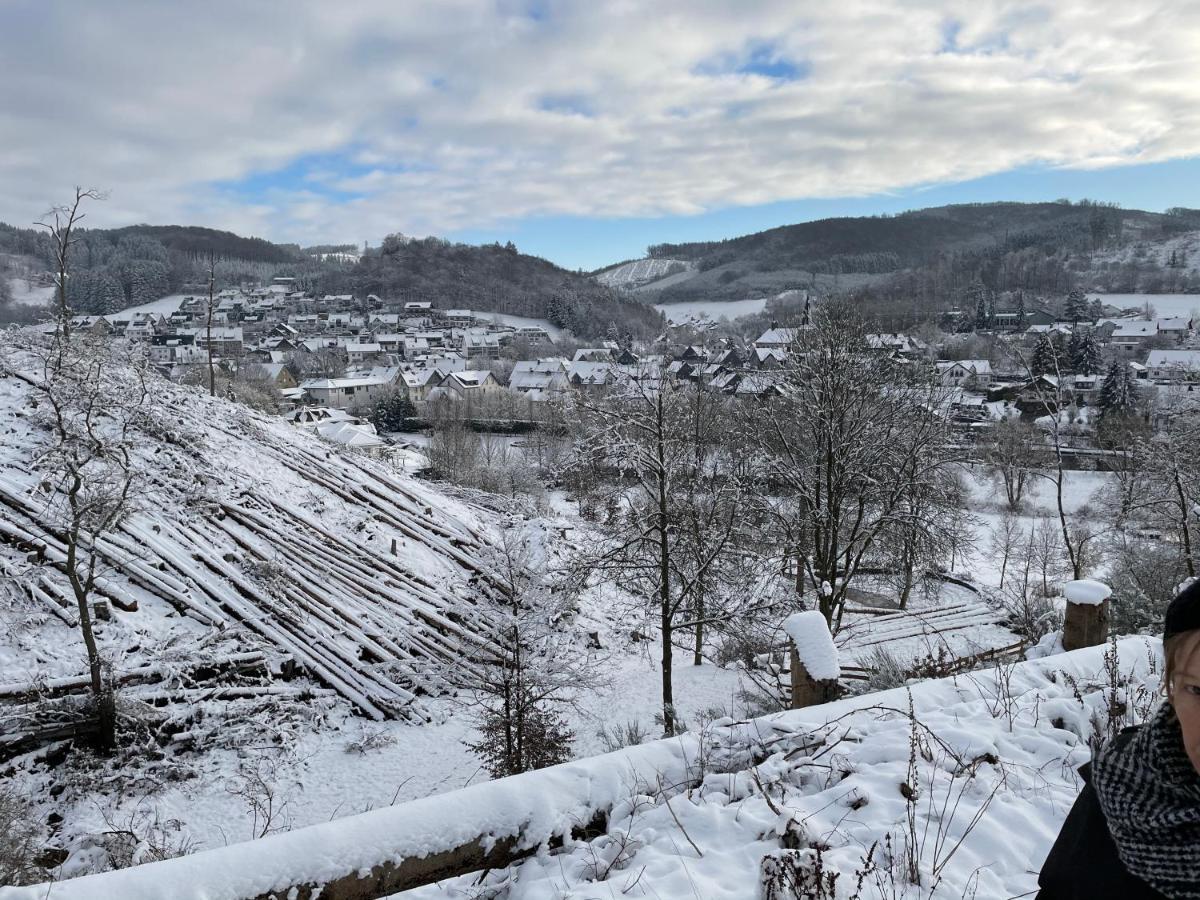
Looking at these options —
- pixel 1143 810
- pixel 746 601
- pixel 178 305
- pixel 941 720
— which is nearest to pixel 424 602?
pixel 746 601

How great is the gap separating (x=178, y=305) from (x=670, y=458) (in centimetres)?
12731

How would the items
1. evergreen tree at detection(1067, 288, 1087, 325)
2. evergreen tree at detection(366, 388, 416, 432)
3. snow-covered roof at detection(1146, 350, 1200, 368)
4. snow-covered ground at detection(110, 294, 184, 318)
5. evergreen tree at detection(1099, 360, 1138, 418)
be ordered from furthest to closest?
snow-covered ground at detection(110, 294, 184, 318), evergreen tree at detection(1067, 288, 1087, 325), snow-covered roof at detection(1146, 350, 1200, 368), evergreen tree at detection(366, 388, 416, 432), evergreen tree at detection(1099, 360, 1138, 418)

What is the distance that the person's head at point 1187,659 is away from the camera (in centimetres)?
121

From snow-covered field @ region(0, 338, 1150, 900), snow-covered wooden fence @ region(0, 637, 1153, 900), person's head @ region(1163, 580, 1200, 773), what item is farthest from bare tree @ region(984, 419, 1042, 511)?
person's head @ region(1163, 580, 1200, 773)

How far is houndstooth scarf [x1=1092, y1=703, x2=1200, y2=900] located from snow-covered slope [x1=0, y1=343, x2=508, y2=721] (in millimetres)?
11319

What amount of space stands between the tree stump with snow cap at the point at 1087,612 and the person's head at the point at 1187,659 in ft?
16.5

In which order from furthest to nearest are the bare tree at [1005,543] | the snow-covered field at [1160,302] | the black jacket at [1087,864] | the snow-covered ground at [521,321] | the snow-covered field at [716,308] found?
the snow-covered field at [716,308] → the snow-covered ground at [521,321] → the snow-covered field at [1160,302] → the bare tree at [1005,543] → the black jacket at [1087,864]

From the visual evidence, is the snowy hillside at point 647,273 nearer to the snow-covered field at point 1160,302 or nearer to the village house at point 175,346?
the snow-covered field at point 1160,302

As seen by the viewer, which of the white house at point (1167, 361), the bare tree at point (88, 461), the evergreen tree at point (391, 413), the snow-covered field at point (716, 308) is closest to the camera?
the bare tree at point (88, 461)

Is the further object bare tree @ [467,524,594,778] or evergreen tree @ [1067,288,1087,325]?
evergreen tree @ [1067,288,1087,325]

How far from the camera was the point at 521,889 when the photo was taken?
2658mm

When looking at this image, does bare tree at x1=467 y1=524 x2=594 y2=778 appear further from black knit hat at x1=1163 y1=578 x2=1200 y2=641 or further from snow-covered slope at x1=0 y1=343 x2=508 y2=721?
black knit hat at x1=1163 y1=578 x2=1200 y2=641

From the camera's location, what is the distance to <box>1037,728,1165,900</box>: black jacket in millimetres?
1330

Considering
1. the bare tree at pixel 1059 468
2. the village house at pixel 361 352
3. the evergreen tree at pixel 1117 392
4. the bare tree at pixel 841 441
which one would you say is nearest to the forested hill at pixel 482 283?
the village house at pixel 361 352
